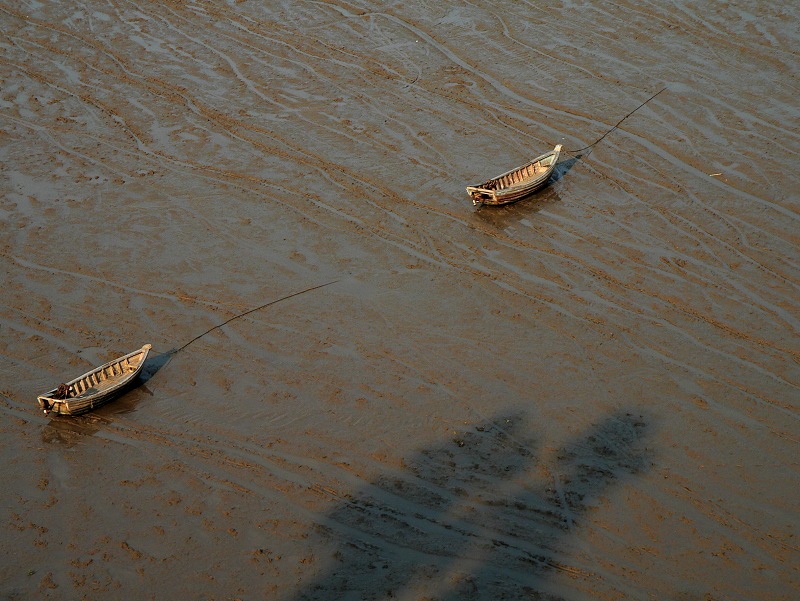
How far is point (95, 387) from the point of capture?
14.4m

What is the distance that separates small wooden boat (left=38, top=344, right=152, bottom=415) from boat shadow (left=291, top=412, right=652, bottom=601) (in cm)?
428

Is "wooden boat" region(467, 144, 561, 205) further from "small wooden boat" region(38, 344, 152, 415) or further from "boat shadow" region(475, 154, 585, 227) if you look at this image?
"small wooden boat" region(38, 344, 152, 415)

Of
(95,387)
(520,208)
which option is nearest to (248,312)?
(95,387)

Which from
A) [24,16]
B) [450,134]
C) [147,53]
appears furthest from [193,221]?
[24,16]

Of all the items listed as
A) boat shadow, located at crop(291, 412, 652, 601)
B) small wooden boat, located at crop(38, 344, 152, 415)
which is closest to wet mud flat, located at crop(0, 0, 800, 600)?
boat shadow, located at crop(291, 412, 652, 601)

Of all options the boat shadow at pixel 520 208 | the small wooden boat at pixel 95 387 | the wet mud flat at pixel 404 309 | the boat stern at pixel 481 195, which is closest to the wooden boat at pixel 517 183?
the boat stern at pixel 481 195

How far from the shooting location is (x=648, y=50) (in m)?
25.0

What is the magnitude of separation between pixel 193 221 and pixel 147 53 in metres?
8.97

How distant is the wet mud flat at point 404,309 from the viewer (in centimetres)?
1212

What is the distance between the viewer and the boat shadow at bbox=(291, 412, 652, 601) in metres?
11.5

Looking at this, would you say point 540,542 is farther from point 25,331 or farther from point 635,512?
point 25,331

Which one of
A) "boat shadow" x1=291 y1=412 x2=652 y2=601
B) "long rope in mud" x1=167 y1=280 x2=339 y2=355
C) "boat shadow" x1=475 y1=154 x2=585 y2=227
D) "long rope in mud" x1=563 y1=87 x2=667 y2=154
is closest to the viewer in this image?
"boat shadow" x1=291 y1=412 x2=652 y2=601

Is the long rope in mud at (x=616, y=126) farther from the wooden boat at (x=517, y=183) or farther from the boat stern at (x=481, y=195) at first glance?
the boat stern at (x=481, y=195)

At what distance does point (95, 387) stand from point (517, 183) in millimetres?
9842
